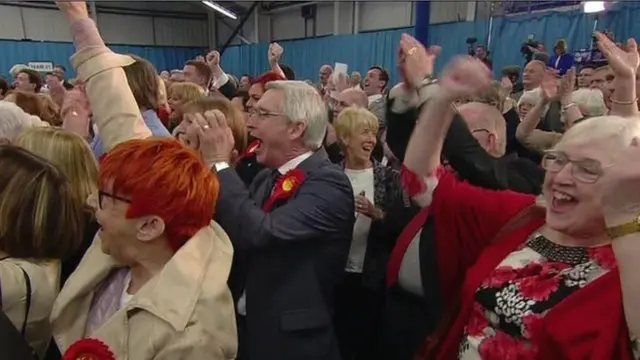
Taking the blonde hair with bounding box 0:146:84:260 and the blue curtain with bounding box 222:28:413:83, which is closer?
the blonde hair with bounding box 0:146:84:260

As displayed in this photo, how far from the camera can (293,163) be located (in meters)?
1.89

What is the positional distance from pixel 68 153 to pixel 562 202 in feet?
4.35

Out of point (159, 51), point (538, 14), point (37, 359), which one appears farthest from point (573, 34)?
point (159, 51)

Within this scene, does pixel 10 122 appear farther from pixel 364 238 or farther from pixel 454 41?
pixel 454 41

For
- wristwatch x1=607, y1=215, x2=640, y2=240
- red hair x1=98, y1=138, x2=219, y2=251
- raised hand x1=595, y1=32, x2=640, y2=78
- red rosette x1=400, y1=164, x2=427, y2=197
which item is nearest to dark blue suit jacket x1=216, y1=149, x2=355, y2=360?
red rosette x1=400, y1=164, x2=427, y2=197

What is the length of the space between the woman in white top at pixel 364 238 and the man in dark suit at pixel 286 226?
610mm

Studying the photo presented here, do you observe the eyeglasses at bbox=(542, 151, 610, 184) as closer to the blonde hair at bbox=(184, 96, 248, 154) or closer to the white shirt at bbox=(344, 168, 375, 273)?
the white shirt at bbox=(344, 168, 375, 273)

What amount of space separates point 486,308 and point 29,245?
108 centimetres

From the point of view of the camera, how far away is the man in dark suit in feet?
5.35

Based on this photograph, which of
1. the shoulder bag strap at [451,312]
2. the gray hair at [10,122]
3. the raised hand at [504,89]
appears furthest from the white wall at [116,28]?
the shoulder bag strap at [451,312]

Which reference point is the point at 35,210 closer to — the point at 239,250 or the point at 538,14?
the point at 239,250

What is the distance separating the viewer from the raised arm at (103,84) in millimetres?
1694

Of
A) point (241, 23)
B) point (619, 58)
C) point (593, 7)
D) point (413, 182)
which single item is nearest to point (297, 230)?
point (413, 182)

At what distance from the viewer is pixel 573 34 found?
8.20 m
